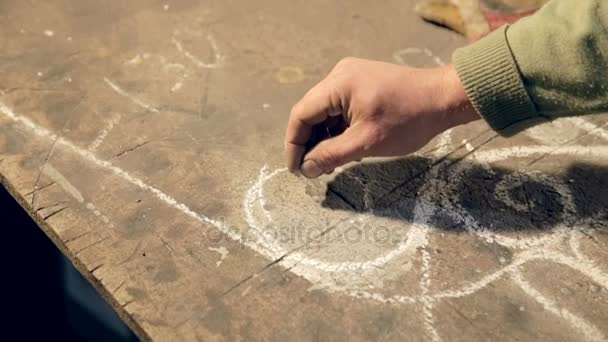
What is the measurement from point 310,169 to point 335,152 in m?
0.08

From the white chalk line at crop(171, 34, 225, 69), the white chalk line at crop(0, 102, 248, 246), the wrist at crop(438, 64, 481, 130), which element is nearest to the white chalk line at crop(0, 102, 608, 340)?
the white chalk line at crop(0, 102, 248, 246)

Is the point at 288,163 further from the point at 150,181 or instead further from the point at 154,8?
the point at 154,8

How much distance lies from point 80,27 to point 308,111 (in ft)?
2.68

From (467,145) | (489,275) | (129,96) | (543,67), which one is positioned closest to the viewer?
(543,67)

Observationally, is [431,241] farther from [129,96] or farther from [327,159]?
[129,96]

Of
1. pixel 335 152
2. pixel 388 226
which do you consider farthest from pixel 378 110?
pixel 388 226

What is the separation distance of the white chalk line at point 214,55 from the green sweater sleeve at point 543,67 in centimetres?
67

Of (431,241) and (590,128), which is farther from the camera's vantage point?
(590,128)

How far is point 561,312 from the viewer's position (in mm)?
1012

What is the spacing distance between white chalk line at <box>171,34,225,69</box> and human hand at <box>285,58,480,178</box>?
44cm

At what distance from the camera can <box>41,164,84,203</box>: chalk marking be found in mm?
1204

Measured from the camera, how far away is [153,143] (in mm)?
1312

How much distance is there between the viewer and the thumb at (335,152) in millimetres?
1093

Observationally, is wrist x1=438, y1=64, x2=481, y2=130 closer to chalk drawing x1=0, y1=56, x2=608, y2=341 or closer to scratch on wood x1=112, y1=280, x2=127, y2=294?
chalk drawing x1=0, y1=56, x2=608, y2=341
